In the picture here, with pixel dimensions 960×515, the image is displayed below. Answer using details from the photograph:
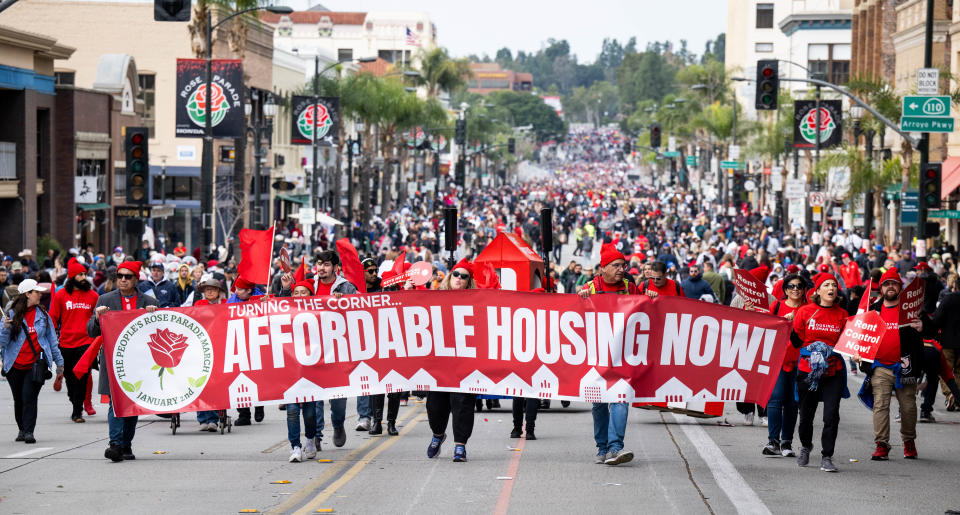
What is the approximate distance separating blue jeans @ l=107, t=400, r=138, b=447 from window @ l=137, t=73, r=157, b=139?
142 feet

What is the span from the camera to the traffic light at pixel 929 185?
87.7ft

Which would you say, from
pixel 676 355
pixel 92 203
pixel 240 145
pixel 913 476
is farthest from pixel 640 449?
pixel 240 145

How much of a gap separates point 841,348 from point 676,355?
1.42 m

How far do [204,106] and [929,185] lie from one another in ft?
59.6

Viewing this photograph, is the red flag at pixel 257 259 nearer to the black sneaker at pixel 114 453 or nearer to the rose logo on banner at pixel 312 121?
the black sneaker at pixel 114 453

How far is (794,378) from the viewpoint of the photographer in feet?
41.7

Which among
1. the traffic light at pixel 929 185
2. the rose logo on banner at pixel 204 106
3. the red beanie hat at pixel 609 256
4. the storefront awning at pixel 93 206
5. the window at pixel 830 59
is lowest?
the storefront awning at pixel 93 206

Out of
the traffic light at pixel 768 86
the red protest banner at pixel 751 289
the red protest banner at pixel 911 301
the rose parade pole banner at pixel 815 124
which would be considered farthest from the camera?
the rose parade pole banner at pixel 815 124

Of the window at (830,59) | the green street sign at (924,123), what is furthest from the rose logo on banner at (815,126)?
the window at (830,59)

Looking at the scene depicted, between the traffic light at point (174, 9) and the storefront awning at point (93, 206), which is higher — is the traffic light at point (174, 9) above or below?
above

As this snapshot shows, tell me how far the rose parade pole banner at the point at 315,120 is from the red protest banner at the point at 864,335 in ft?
126

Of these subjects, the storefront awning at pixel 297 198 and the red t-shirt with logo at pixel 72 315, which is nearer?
the red t-shirt with logo at pixel 72 315

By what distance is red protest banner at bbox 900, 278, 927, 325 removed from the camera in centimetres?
1295

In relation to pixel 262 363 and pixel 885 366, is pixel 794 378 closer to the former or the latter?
pixel 885 366
